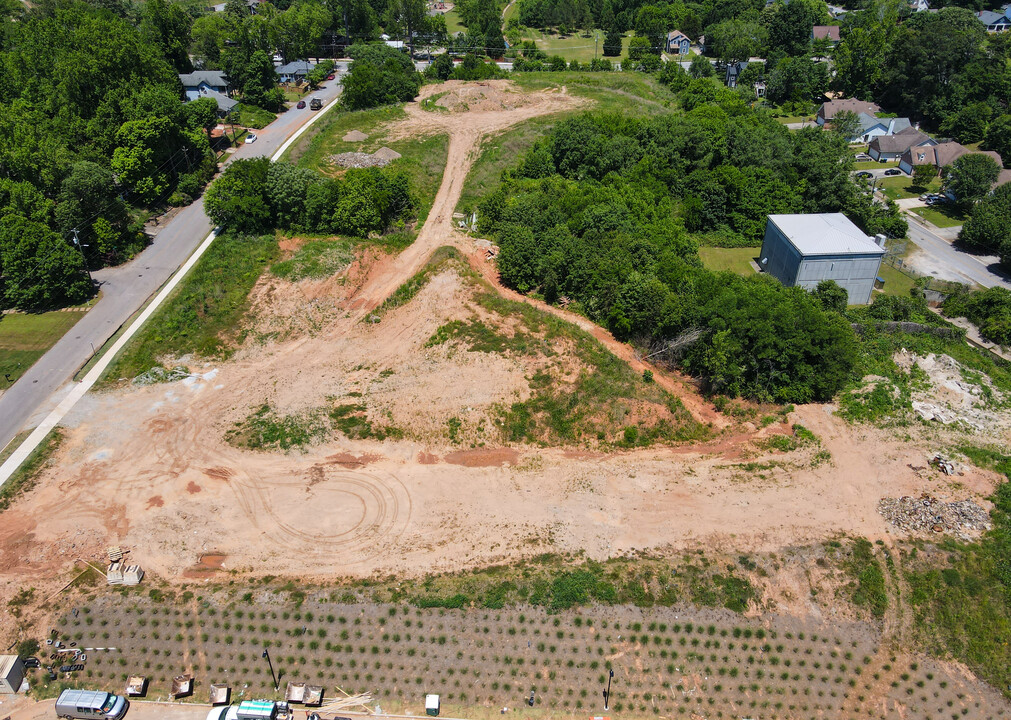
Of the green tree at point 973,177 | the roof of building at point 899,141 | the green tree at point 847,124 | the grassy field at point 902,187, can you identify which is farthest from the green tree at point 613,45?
the green tree at point 973,177

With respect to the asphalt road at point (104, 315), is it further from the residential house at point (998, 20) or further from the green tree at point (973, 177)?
the residential house at point (998, 20)

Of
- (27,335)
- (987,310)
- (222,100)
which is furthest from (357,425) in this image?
(222,100)

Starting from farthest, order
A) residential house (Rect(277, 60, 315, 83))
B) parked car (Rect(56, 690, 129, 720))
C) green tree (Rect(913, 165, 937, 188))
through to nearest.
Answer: residential house (Rect(277, 60, 315, 83)), green tree (Rect(913, 165, 937, 188)), parked car (Rect(56, 690, 129, 720))

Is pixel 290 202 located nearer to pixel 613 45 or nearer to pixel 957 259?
pixel 957 259

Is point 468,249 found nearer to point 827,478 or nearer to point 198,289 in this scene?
point 198,289

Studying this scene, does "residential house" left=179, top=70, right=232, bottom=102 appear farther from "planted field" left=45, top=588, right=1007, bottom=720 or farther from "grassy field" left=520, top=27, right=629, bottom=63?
"planted field" left=45, top=588, right=1007, bottom=720

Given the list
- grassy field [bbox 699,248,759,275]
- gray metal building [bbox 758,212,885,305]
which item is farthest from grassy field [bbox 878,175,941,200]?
grassy field [bbox 699,248,759,275]
